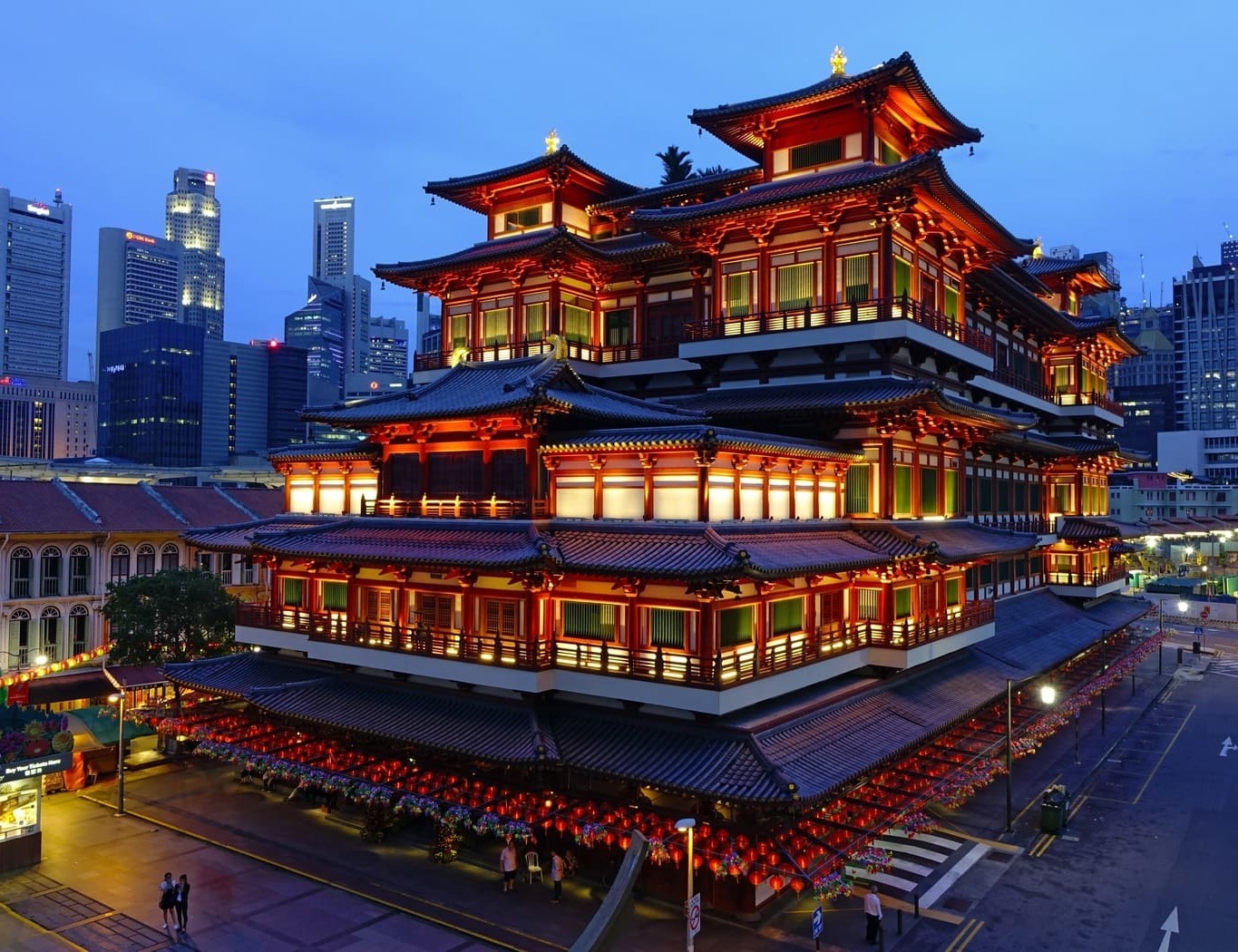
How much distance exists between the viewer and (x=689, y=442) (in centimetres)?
2509

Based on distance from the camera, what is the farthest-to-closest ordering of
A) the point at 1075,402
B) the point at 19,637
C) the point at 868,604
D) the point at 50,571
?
the point at 1075,402
the point at 50,571
the point at 19,637
the point at 868,604

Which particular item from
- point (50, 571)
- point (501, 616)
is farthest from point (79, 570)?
point (501, 616)

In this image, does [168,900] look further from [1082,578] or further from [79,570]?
[1082,578]

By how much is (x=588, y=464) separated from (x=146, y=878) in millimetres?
19787

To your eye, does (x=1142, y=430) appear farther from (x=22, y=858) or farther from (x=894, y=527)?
(x=22, y=858)

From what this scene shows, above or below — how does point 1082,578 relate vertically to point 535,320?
below

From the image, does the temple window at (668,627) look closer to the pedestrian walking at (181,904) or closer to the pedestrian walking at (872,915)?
the pedestrian walking at (872,915)

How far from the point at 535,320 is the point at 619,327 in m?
4.20

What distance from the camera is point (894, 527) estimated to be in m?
31.7

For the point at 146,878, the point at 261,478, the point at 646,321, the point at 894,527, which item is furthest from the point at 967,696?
the point at 261,478

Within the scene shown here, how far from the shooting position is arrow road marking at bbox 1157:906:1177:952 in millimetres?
23219

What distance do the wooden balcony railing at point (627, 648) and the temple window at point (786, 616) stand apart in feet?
0.98

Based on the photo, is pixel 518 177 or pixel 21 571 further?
pixel 21 571

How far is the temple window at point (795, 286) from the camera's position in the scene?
112ft
